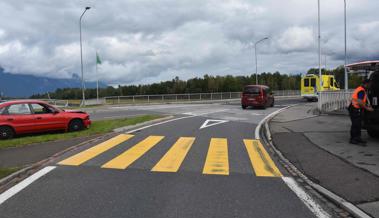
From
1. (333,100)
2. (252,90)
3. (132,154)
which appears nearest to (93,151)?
(132,154)

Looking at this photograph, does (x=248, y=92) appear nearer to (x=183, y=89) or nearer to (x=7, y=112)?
(x=7, y=112)

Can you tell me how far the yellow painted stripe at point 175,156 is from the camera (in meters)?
7.64

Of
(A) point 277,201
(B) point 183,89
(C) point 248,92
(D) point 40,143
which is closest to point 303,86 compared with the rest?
(C) point 248,92

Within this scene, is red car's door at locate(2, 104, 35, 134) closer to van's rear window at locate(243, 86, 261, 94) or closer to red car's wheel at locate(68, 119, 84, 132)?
red car's wheel at locate(68, 119, 84, 132)

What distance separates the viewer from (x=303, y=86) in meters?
40.2

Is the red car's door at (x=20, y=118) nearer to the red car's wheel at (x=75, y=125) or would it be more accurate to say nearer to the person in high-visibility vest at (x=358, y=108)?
the red car's wheel at (x=75, y=125)

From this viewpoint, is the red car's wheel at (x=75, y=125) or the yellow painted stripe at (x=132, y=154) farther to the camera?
the red car's wheel at (x=75, y=125)

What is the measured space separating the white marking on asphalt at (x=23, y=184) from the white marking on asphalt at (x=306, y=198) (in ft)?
14.7

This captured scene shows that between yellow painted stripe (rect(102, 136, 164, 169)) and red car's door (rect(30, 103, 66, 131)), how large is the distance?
3.95m

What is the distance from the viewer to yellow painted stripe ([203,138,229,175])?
24.7 feet

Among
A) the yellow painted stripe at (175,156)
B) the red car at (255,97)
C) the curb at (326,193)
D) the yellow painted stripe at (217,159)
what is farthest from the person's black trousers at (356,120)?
the red car at (255,97)

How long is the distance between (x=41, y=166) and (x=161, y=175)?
2.71 m

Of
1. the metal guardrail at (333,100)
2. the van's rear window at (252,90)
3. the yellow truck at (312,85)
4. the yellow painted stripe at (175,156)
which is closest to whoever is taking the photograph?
the yellow painted stripe at (175,156)

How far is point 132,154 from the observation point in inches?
364
